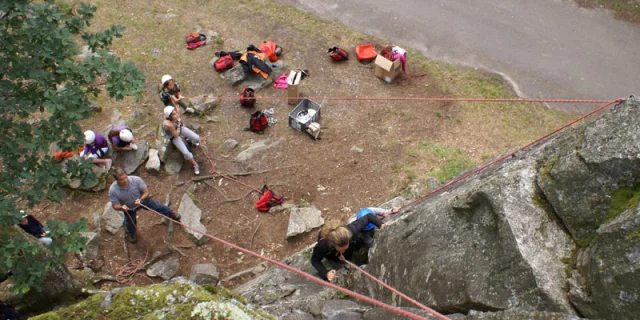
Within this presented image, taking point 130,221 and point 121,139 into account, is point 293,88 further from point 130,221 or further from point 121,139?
point 130,221

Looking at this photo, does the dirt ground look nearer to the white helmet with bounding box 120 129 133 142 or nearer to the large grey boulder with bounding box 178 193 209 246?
the large grey boulder with bounding box 178 193 209 246

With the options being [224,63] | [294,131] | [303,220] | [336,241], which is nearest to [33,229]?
[303,220]

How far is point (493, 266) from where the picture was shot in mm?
4387

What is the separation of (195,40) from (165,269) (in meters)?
8.72

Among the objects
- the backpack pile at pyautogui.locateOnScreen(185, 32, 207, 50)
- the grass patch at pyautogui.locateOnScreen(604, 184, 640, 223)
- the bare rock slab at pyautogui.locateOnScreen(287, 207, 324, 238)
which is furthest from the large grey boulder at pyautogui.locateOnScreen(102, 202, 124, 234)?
the grass patch at pyautogui.locateOnScreen(604, 184, 640, 223)

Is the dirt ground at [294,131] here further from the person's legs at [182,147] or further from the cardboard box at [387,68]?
the person's legs at [182,147]

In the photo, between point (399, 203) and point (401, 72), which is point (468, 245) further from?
point (401, 72)

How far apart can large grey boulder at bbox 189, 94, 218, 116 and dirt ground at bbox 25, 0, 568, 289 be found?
6.8 inches

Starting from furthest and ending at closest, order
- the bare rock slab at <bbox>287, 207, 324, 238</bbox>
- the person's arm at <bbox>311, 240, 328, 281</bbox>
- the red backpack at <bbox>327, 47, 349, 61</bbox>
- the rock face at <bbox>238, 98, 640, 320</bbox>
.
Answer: the red backpack at <bbox>327, 47, 349, 61</bbox> < the bare rock slab at <bbox>287, 207, 324, 238</bbox> < the person's arm at <bbox>311, 240, 328, 281</bbox> < the rock face at <bbox>238, 98, 640, 320</bbox>

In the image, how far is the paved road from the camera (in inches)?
504

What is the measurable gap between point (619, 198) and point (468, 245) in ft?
4.85

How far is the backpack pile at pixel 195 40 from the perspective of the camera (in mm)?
14738

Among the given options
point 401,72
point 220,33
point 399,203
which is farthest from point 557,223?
point 220,33

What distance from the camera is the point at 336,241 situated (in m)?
6.05
